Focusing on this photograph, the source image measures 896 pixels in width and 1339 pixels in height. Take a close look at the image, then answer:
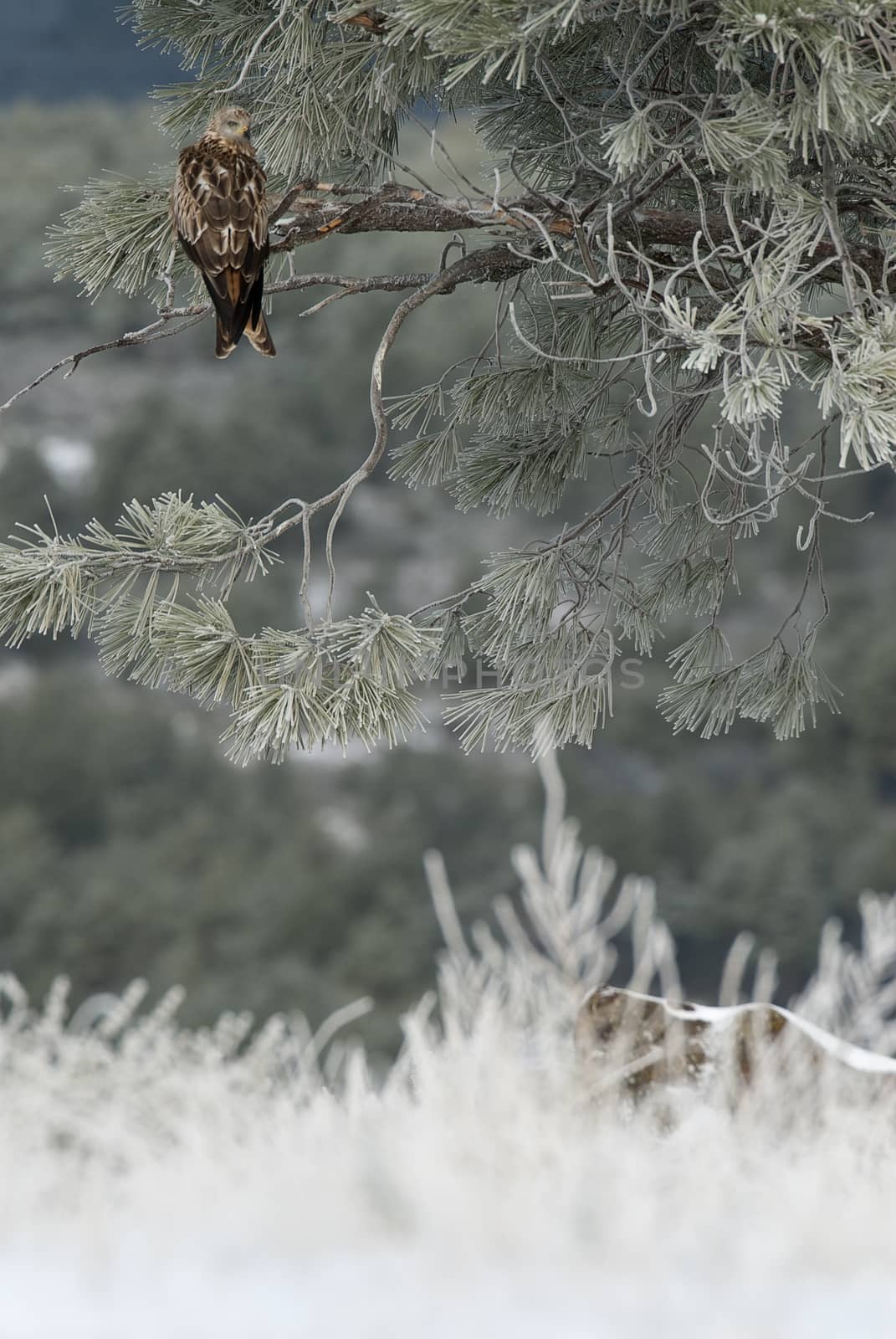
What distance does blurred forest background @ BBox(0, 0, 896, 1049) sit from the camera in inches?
765

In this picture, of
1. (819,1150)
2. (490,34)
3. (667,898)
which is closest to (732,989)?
(819,1150)

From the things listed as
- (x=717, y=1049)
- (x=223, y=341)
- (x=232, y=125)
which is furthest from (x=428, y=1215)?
(x=232, y=125)

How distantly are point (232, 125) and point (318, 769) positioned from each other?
2042cm

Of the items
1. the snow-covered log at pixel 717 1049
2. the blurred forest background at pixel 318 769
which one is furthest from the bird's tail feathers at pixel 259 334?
the blurred forest background at pixel 318 769

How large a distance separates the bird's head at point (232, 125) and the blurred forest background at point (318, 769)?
16.1 m

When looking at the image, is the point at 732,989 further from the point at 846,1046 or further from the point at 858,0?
the point at 858,0

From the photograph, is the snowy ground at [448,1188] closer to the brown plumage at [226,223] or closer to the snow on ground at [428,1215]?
the snow on ground at [428,1215]

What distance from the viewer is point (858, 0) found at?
1819mm

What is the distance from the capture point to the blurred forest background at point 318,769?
19422 millimetres

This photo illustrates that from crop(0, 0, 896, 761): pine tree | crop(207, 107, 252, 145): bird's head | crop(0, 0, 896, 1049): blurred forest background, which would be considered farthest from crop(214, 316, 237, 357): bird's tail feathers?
crop(0, 0, 896, 1049): blurred forest background

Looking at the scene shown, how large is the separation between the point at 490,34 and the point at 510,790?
1930cm

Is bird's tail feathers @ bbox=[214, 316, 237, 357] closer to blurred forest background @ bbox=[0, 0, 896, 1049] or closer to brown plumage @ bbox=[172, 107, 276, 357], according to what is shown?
brown plumage @ bbox=[172, 107, 276, 357]

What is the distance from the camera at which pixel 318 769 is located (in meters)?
22.3

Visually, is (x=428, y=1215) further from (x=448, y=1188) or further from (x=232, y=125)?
(x=232, y=125)
